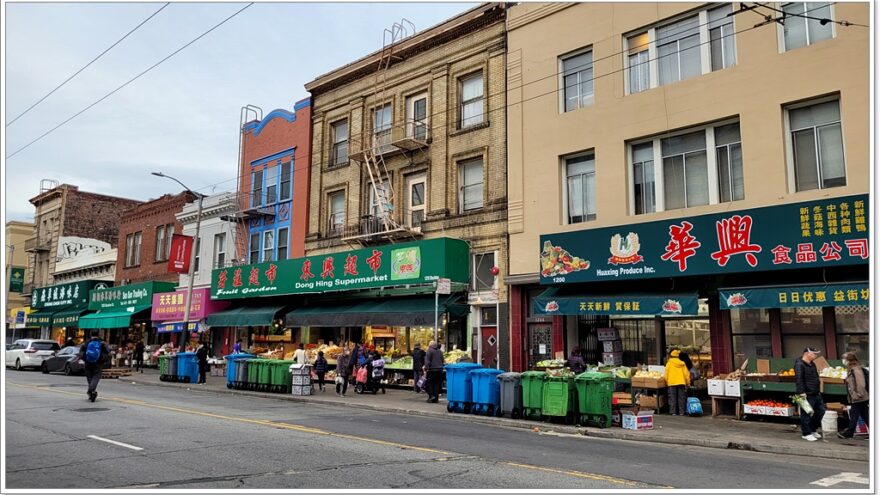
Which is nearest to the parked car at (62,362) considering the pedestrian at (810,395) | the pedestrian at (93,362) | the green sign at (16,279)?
the pedestrian at (93,362)

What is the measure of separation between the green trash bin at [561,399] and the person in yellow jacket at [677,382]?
9.82 feet

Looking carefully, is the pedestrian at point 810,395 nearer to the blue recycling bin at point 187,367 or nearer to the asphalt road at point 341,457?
the asphalt road at point 341,457

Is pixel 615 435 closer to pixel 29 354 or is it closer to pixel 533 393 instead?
pixel 533 393

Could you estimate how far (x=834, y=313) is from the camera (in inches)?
599

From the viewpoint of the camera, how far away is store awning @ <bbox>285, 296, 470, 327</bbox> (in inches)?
870

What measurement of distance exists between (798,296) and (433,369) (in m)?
9.02

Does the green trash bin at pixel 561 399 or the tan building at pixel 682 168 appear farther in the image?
the tan building at pixel 682 168

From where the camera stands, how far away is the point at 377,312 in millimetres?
23516

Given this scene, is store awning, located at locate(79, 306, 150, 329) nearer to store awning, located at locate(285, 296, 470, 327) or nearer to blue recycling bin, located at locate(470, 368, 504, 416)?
store awning, located at locate(285, 296, 470, 327)

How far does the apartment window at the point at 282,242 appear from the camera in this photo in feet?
99.3

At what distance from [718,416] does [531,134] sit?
1025 centimetres

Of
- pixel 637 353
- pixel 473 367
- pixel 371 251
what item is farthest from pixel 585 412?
pixel 371 251

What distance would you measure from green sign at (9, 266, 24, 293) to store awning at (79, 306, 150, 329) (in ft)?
37.7

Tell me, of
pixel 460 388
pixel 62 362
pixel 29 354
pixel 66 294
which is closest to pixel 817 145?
pixel 460 388
